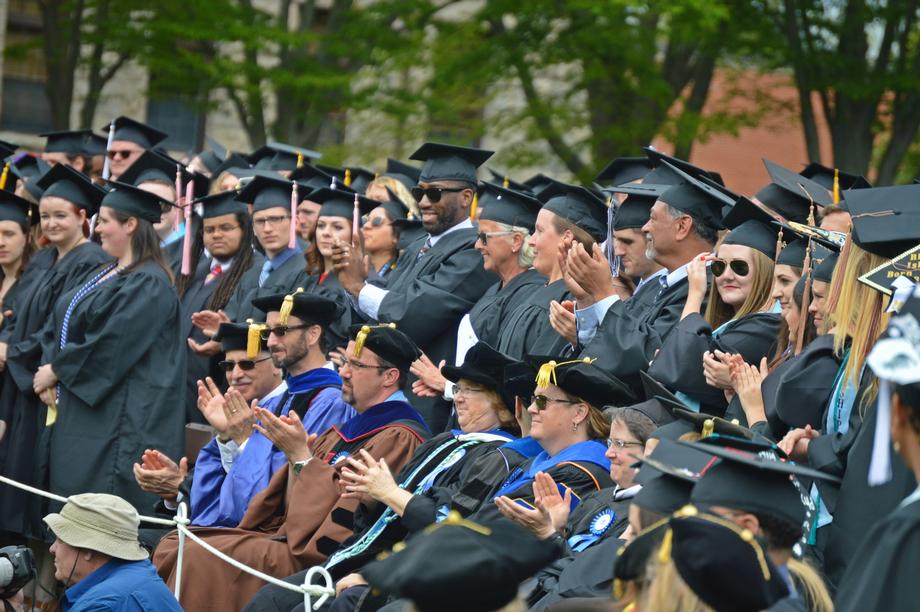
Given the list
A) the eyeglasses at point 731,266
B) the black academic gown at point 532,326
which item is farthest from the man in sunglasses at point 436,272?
the eyeglasses at point 731,266

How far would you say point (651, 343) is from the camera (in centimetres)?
685

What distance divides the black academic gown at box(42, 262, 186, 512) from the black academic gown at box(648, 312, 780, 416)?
156 inches

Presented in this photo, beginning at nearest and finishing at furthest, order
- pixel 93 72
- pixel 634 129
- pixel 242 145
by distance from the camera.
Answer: pixel 634 129 < pixel 93 72 < pixel 242 145

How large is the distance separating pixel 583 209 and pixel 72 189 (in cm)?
411

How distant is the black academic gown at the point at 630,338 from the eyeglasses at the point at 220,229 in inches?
169

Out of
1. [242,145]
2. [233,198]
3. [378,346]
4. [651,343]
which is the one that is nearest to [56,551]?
[378,346]

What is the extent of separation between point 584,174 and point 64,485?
9.89 m

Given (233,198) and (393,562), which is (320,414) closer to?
(233,198)

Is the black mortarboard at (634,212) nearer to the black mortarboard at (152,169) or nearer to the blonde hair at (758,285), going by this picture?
the blonde hair at (758,285)

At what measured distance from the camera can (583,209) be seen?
311 inches

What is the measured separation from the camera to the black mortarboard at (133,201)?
925 cm

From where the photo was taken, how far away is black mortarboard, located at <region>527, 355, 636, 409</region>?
6.39 metres

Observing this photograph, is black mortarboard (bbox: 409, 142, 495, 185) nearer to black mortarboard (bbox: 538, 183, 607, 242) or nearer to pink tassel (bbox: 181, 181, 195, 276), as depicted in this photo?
black mortarboard (bbox: 538, 183, 607, 242)

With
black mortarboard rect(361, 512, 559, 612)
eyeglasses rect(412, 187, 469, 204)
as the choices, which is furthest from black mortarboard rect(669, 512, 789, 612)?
eyeglasses rect(412, 187, 469, 204)
